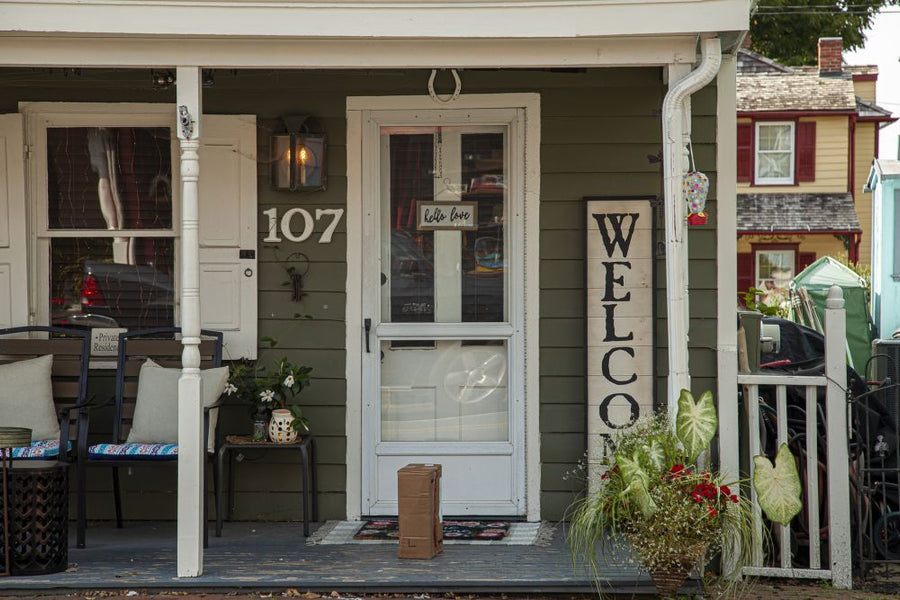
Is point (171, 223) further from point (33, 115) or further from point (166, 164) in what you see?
point (33, 115)

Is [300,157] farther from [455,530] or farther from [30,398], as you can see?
[455,530]

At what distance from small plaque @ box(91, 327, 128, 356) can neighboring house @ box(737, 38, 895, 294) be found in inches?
611

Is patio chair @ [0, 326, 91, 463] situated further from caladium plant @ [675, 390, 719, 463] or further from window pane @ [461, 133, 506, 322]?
caladium plant @ [675, 390, 719, 463]

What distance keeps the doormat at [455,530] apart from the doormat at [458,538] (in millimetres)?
20

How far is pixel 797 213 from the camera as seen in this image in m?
20.0

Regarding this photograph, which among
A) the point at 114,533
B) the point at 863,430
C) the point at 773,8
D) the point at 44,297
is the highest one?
Answer: the point at 773,8

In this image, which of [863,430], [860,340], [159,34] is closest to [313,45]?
[159,34]

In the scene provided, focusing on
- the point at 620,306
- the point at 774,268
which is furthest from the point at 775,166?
the point at 620,306

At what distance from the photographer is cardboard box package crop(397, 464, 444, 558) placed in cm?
510

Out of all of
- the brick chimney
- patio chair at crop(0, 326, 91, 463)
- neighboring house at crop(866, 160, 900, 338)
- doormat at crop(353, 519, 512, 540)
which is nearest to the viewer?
patio chair at crop(0, 326, 91, 463)

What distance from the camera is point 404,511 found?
16.8 feet

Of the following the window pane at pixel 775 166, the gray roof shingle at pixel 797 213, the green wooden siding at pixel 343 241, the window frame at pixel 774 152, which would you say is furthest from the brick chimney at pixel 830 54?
the green wooden siding at pixel 343 241

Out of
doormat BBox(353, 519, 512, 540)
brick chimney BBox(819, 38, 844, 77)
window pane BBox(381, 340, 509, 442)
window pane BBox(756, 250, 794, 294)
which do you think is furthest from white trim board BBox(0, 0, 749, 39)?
brick chimney BBox(819, 38, 844, 77)

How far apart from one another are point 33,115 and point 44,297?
38.6 inches
